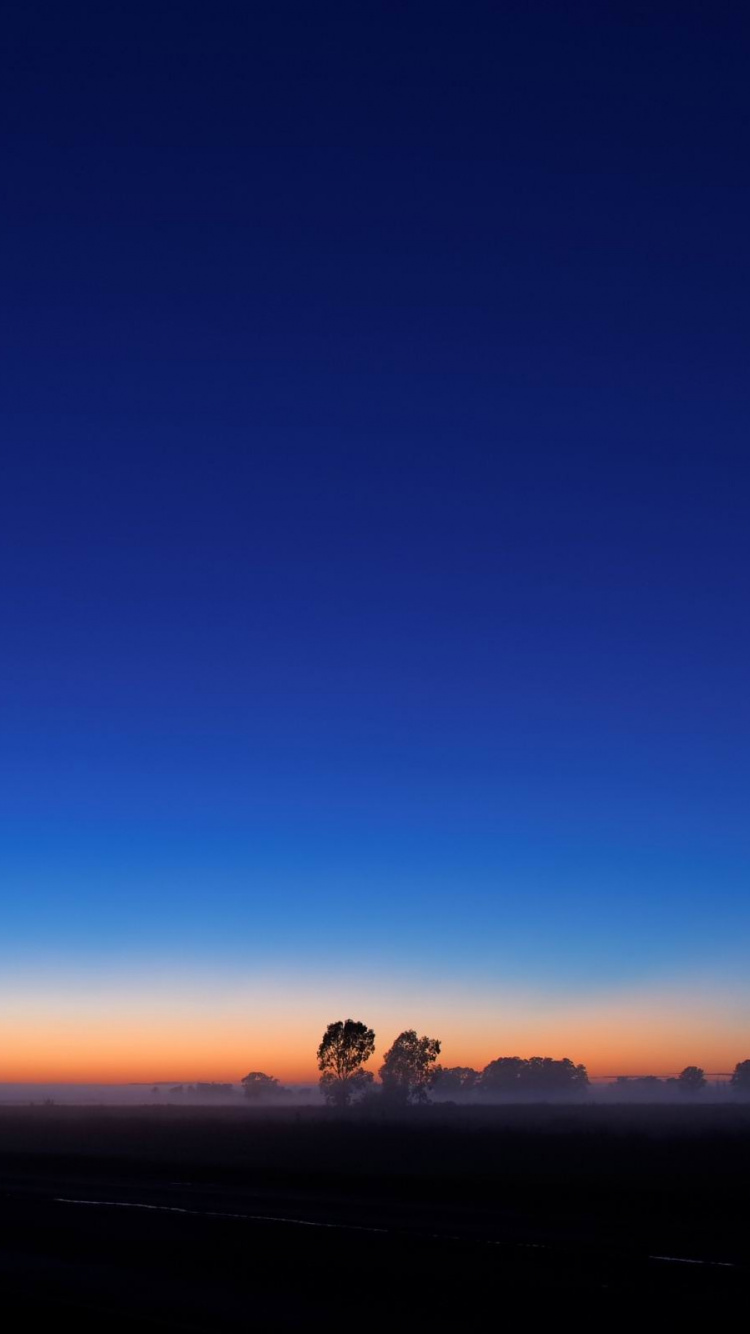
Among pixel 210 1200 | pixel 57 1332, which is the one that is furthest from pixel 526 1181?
pixel 57 1332

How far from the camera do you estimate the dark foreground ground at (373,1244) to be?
12781 millimetres

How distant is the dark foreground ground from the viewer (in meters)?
12.8

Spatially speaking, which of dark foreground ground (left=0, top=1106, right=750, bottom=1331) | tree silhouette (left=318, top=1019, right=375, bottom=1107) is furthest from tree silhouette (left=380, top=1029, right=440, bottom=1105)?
dark foreground ground (left=0, top=1106, right=750, bottom=1331)

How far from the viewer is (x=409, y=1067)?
162125 mm

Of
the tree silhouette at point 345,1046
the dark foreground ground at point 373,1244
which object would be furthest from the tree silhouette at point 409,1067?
the dark foreground ground at point 373,1244

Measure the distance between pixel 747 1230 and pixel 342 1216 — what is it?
7.94 m

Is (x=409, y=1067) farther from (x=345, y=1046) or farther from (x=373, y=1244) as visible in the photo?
(x=373, y=1244)

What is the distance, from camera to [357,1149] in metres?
48.8

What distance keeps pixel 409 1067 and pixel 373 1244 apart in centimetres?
15347

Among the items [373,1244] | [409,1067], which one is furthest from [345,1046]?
[373,1244]

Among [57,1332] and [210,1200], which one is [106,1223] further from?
[57,1332]

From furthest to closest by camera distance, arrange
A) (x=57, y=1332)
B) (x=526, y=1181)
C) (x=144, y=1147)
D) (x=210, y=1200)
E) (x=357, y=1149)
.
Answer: (x=144, y=1147) < (x=357, y=1149) < (x=526, y=1181) < (x=210, y=1200) < (x=57, y=1332)

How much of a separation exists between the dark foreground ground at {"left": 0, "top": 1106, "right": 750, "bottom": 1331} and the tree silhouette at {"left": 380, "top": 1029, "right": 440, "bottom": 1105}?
129 m

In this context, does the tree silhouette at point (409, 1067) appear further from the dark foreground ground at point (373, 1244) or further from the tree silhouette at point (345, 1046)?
the dark foreground ground at point (373, 1244)
